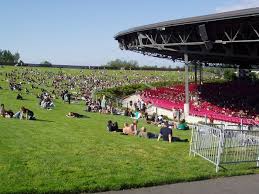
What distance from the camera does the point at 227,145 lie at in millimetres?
15047

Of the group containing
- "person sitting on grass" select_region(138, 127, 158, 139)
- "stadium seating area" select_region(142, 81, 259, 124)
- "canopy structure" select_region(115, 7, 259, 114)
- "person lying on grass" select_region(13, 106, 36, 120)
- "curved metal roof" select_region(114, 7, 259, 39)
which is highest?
"curved metal roof" select_region(114, 7, 259, 39)

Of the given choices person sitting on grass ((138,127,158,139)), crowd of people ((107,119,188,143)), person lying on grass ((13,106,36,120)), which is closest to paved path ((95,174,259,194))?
crowd of people ((107,119,188,143))

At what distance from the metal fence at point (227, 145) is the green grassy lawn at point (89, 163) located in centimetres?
30

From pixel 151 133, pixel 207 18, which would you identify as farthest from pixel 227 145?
pixel 207 18

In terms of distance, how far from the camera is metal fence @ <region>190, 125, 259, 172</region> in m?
15.0

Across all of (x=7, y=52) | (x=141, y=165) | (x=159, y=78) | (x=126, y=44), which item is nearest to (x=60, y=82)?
(x=126, y=44)

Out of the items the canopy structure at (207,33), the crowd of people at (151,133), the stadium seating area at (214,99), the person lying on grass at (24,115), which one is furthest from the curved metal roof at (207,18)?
the person lying on grass at (24,115)

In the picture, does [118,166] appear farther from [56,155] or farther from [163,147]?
[163,147]

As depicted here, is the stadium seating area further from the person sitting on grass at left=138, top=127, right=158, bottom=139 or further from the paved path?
the paved path

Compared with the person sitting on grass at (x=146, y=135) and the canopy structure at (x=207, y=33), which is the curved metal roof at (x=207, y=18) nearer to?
the canopy structure at (x=207, y=33)

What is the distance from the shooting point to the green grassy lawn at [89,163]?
12352mm

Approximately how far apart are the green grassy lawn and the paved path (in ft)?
1.13

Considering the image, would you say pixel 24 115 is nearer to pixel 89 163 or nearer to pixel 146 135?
pixel 146 135

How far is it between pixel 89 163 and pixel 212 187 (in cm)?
391
